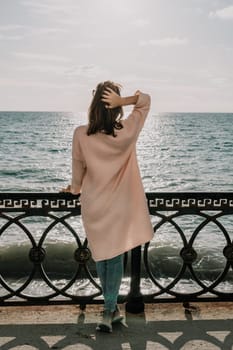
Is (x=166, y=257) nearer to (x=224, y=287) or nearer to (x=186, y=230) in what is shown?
(x=224, y=287)

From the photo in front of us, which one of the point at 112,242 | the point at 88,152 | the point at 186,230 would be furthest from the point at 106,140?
the point at 186,230

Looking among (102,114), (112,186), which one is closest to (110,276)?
(112,186)

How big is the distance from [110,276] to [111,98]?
1.27 metres

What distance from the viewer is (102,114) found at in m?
3.16

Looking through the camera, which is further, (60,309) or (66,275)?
(66,275)

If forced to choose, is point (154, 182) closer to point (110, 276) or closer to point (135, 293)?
point (135, 293)

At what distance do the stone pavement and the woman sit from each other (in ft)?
0.62

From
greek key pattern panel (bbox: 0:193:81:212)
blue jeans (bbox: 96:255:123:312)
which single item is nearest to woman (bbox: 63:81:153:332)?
blue jeans (bbox: 96:255:123:312)

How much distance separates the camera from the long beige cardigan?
10.6 feet

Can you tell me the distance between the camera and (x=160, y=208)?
384 centimetres

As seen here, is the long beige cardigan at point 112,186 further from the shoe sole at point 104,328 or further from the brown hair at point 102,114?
the shoe sole at point 104,328

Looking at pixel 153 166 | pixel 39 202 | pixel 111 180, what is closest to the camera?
pixel 111 180

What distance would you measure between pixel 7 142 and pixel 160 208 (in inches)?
2188

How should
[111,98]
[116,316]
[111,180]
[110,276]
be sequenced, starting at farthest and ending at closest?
[116,316]
[110,276]
[111,180]
[111,98]
